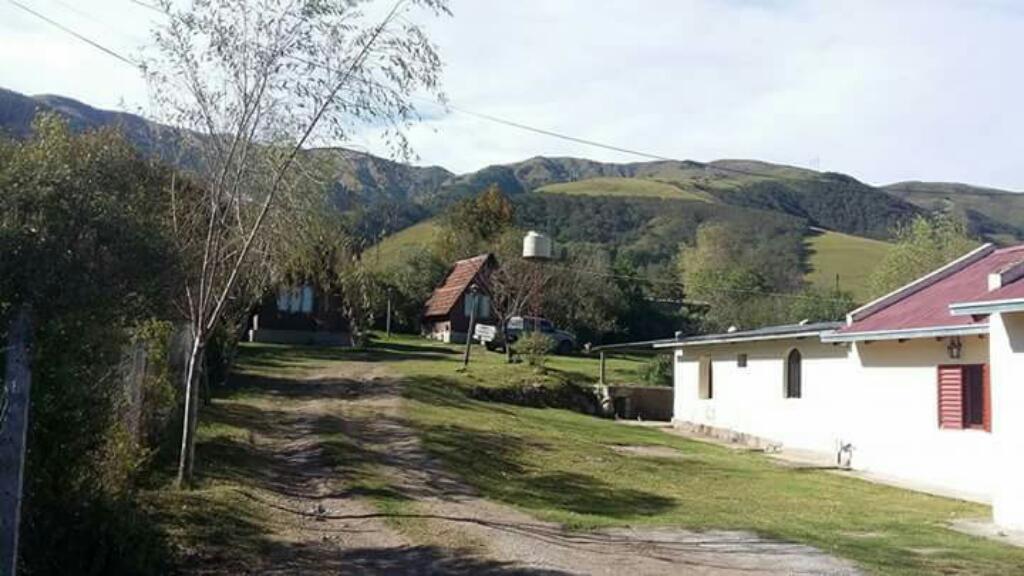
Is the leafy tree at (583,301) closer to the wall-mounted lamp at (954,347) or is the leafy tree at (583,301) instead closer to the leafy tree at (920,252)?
the leafy tree at (920,252)

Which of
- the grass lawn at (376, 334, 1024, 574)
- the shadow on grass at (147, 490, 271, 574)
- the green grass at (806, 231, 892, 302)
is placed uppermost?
the green grass at (806, 231, 892, 302)

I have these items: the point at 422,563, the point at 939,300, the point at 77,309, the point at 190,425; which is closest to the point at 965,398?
the point at 939,300

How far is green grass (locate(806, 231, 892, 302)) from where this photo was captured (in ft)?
281

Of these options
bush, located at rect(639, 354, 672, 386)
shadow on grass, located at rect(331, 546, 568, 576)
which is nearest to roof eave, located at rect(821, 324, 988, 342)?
shadow on grass, located at rect(331, 546, 568, 576)

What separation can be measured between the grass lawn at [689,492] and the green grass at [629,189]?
10044cm

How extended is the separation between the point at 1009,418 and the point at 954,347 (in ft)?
18.1

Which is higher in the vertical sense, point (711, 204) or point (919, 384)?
point (711, 204)

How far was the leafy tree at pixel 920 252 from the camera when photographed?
2188 inches

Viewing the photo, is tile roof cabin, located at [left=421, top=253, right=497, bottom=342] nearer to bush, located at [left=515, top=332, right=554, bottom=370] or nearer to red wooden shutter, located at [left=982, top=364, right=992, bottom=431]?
bush, located at [left=515, top=332, right=554, bottom=370]

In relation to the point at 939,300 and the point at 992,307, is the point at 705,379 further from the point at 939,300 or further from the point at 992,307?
the point at 992,307

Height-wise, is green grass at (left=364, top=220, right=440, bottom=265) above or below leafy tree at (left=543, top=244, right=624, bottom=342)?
above

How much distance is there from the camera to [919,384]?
19906 mm

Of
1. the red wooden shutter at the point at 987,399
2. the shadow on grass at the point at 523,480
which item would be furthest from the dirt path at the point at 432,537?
the red wooden shutter at the point at 987,399

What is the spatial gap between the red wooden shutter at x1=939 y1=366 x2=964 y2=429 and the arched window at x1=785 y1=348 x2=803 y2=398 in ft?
21.9
